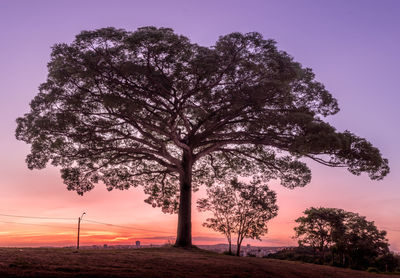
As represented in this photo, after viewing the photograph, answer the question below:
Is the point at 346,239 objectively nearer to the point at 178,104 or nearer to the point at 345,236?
the point at 345,236

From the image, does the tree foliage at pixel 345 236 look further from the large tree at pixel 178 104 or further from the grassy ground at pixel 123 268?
the grassy ground at pixel 123 268

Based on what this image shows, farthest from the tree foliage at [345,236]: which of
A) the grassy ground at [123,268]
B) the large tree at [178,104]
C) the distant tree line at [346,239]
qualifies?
Result: the grassy ground at [123,268]

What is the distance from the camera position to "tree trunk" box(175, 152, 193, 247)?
22391mm

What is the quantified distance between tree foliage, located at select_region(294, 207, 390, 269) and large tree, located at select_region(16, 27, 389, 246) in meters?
19.8

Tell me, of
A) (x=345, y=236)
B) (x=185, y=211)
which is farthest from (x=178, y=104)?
(x=345, y=236)

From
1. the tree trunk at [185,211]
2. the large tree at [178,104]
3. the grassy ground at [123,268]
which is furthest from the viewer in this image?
the tree trunk at [185,211]

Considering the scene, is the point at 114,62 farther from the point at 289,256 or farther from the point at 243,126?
the point at 289,256

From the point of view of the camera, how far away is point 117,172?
25.4 meters

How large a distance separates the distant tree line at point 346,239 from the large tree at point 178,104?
19.8 meters

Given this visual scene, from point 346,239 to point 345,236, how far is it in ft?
1.26

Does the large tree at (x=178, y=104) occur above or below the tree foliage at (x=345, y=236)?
above

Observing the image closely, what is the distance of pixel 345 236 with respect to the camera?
1539 inches

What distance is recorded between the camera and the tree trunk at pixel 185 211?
73.5 ft

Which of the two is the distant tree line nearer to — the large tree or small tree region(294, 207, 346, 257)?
small tree region(294, 207, 346, 257)
